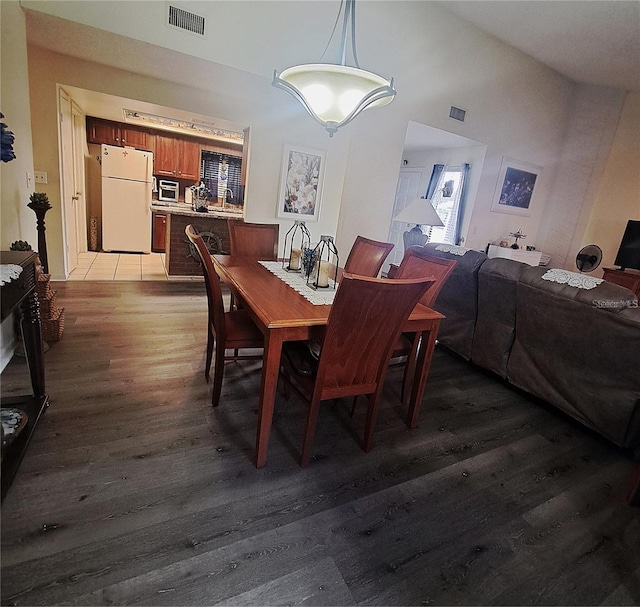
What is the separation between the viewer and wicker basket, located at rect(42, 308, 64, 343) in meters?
2.57

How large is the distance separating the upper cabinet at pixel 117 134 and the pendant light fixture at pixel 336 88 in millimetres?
4882

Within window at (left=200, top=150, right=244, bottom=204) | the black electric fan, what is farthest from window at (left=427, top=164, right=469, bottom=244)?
window at (left=200, top=150, right=244, bottom=204)

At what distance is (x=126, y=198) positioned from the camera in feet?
19.2

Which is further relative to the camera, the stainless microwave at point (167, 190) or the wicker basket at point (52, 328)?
the stainless microwave at point (167, 190)

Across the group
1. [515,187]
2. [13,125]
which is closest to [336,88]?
[13,125]

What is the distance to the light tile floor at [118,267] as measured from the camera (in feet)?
14.9

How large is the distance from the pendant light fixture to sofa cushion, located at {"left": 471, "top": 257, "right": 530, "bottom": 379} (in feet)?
4.57

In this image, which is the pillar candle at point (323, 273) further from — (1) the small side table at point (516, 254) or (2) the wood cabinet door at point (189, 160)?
(2) the wood cabinet door at point (189, 160)

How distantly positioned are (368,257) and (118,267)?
3.98m

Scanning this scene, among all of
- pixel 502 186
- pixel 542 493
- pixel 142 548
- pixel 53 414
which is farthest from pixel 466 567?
pixel 502 186

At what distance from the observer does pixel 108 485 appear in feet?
4.93

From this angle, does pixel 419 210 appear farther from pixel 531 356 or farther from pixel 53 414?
pixel 53 414

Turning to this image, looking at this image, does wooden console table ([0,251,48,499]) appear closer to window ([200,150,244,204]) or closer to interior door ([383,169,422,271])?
window ([200,150,244,204])

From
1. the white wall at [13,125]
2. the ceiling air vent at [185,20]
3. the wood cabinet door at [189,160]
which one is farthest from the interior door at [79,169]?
the ceiling air vent at [185,20]
